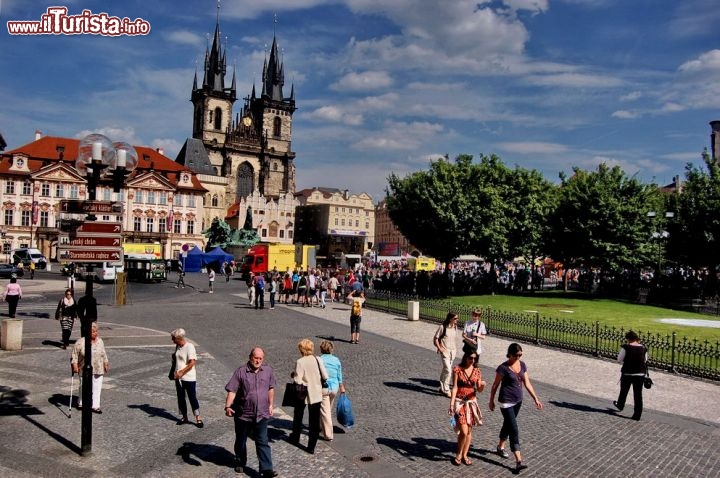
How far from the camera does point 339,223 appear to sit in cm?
11594

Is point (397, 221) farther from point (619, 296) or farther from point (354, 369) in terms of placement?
point (354, 369)

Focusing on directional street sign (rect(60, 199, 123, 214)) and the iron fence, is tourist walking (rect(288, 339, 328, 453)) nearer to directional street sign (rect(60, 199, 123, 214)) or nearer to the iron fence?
directional street sign (rect(60, 199, 123, 214))

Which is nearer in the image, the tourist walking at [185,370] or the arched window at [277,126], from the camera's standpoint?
the tourist walking at [185,370]

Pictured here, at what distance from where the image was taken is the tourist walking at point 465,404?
8.16 meters

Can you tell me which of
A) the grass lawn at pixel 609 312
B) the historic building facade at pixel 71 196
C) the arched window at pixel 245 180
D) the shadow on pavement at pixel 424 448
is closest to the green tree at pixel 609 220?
the grass lawn at pixel 609 312

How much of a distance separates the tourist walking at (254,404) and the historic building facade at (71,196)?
61.1 m

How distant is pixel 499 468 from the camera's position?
8.12 meters

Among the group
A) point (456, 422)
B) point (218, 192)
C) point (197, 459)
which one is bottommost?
point (197, 459)

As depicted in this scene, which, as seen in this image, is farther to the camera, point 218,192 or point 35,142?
point 218,192

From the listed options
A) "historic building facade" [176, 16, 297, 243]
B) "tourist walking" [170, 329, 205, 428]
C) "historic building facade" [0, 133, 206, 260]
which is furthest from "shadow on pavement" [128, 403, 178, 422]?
"historic building facade" [176, 16, 297, 243]

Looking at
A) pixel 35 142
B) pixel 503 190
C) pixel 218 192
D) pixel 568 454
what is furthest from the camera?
pixel 218 192

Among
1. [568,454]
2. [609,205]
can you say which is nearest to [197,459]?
[568,454]

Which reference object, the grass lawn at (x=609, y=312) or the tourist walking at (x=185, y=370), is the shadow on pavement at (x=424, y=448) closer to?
the tourist walking at (x=185, y=370)

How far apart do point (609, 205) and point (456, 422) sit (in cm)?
3368
